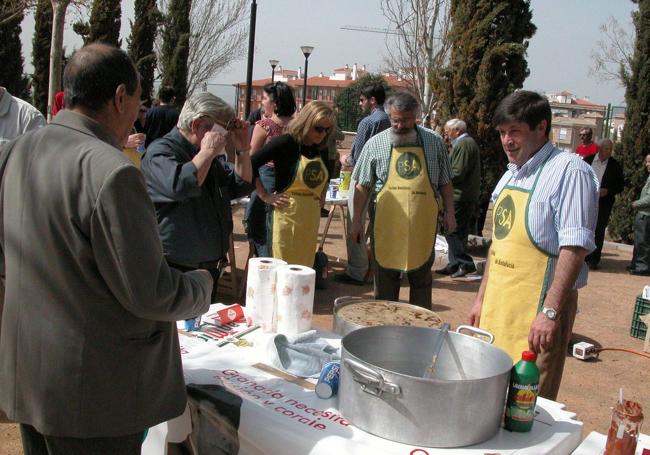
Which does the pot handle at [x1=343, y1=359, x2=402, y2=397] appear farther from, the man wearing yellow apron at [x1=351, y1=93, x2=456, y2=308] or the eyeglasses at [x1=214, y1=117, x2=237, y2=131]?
Result: the man wearing yellow apron at [x1=351, y1=93, x2=456, y2=308]

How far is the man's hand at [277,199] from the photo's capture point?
4.41 meters

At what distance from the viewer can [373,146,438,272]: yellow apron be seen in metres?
4.20

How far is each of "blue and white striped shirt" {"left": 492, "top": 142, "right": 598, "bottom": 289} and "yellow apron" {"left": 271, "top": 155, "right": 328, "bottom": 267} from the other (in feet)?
7.03

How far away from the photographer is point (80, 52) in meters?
1.55

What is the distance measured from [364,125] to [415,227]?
6.99 feet

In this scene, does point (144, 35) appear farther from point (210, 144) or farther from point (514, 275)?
point (514, 275)

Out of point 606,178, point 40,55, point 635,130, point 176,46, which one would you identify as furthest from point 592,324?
point 176,46

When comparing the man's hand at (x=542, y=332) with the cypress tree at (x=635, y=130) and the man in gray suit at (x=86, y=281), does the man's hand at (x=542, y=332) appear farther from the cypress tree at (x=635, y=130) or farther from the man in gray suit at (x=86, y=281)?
the cypress tree at (x=635, y=130)

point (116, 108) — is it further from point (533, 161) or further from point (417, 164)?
point (417, 164)

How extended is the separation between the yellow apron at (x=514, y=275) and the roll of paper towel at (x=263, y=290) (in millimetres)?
923

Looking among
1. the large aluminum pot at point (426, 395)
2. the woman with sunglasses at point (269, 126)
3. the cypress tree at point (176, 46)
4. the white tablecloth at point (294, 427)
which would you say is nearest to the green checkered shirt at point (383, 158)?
the woman with sunglasses at point (269, 126)

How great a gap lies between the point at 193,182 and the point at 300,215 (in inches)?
70.5

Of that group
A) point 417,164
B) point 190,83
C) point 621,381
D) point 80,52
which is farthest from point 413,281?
point 190,83

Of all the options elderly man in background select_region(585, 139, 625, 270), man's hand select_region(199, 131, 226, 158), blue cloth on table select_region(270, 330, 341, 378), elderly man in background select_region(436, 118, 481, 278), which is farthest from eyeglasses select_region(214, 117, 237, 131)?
elderly man in background select_region(585, 139, 625, 270)
